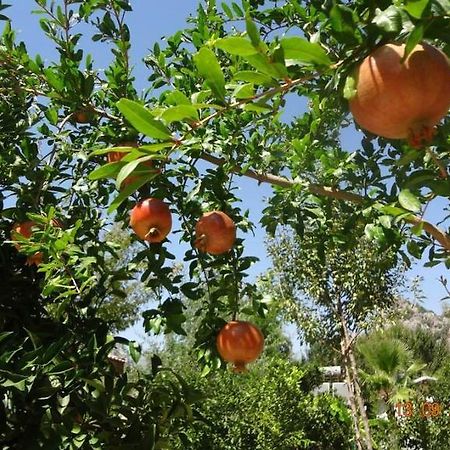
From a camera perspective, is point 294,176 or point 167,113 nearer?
point 167,113

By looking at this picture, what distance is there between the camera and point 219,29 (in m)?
2.10

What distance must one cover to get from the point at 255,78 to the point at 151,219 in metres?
0.76

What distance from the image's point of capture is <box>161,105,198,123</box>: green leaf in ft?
2.25

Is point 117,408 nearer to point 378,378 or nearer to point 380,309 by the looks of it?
point 380,309

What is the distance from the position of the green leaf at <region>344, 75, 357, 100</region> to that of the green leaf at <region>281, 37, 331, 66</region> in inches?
2.1

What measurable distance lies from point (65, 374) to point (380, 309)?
7376 millimetres

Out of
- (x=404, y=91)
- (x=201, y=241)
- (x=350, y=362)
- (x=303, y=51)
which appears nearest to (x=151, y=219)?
(x=201, y=241)

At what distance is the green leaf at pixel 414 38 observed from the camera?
549mm

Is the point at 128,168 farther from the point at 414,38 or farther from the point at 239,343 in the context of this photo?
the point at 239,343

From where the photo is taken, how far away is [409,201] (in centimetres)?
81

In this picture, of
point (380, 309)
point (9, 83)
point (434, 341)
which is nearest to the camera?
point (9, 83)

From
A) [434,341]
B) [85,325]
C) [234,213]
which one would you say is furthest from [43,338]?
[434,341]

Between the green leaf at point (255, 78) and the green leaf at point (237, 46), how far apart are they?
4 centimetres

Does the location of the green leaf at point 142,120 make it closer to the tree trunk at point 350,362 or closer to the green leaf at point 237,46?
the green leaf at point 237,46
